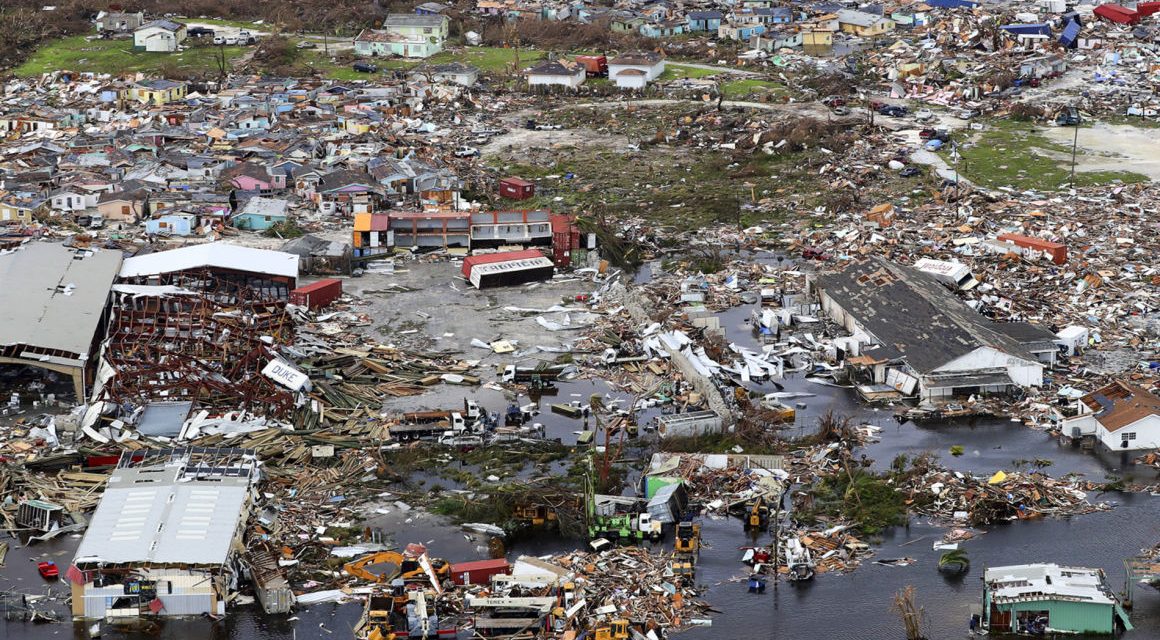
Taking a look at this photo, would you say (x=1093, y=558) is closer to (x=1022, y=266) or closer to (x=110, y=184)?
(x=1022, y=266)

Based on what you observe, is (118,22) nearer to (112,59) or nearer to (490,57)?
(112,59)

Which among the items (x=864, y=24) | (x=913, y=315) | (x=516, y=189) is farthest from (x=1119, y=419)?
(x=864, y=24)

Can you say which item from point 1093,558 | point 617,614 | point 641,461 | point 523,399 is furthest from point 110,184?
point 1093,558

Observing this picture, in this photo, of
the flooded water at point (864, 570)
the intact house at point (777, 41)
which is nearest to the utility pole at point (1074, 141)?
the flooded water at point (864, 570)

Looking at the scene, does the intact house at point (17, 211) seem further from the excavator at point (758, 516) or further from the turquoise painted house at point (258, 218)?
the excavator at point (758, 516)

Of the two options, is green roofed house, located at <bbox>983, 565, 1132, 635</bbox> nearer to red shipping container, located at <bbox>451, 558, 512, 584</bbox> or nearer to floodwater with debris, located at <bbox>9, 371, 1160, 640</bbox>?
floodwater with debris, located at <bbox>9, 371, 1160, 640</bbox>

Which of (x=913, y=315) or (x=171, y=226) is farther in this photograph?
(x=171, y=226)
